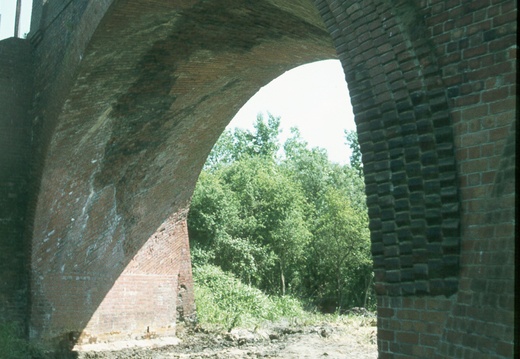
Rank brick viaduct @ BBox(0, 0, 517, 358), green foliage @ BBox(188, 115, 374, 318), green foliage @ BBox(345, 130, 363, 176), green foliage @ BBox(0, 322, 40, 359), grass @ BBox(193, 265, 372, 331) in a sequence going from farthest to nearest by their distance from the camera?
green foliage @ BBox(345, 130, 363, 176)
green foliage @ BBox(188, 115, 374, 318)
grass @ BBox(193, 265, 372, 331)
green foliage @ BBox(0, 322, 40, 359)
brick viaduct @ BBox(0, 0, 517, 358)

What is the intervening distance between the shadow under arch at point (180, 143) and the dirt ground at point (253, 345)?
1.08ft

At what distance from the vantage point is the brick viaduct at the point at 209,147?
3523mm

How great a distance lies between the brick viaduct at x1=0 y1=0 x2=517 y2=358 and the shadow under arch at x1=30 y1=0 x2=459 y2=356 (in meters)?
0.02

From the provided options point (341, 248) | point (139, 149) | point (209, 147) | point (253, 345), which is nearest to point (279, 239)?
point (341, 248)

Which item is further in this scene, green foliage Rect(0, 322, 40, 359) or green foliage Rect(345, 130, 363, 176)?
green foliage Rect(345, 130, 363, 176)

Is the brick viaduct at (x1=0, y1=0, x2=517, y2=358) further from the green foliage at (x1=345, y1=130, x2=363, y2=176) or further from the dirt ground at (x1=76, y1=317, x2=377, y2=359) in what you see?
the green foliage at (x1=345, y1=130, x2=363, y2=176)

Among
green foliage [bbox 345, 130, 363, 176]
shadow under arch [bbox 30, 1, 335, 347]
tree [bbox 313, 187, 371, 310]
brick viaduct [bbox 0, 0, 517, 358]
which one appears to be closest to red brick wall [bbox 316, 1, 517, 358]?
brick viaduct [bbox 0, 0, 517, 358]

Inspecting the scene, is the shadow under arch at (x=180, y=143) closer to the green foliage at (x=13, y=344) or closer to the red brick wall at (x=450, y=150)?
the red brick wall at (x=450, y=150)

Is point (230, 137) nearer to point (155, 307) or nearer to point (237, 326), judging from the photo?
point (237, 326)

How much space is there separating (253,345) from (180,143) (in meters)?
4.42

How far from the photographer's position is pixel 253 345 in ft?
42.3

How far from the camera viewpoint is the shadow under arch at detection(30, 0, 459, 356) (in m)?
3.89

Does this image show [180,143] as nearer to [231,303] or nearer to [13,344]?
[13,344]

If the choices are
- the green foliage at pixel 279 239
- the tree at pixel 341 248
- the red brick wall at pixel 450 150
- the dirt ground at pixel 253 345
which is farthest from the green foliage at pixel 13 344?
the tree at pixel 341 248
